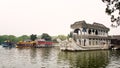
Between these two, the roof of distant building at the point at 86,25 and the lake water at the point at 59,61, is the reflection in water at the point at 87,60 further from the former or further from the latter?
the roof of distant building at the point at 86,25

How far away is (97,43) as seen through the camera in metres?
70.6

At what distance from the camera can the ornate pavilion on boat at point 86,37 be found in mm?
59675

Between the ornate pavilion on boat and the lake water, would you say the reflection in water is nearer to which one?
the lake water

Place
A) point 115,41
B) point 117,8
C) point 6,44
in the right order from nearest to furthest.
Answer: point 117,8, point 115,41, point 6,44

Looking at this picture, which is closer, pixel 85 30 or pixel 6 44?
pixel 85 30

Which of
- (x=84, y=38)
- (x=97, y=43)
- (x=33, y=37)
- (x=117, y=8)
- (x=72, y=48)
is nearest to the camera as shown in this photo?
(x=117, y=8)

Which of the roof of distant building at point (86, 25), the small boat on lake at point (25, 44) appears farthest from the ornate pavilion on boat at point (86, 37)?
the small boat on lake at point (25, 44)

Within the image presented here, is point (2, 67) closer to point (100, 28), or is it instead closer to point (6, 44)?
point (100, 28)

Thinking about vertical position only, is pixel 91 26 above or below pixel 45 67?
above

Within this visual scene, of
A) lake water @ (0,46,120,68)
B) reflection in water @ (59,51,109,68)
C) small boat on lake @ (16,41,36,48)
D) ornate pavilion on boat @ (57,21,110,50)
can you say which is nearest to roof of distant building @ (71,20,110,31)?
ornate pavilion on boat @ (57,21,110,50)

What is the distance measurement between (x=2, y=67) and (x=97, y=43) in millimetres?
48696

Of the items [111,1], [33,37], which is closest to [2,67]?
[111,1]

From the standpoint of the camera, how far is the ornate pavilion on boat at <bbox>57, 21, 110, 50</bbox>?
59.7 metres

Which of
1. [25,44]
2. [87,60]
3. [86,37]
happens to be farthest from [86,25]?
[25,44]
